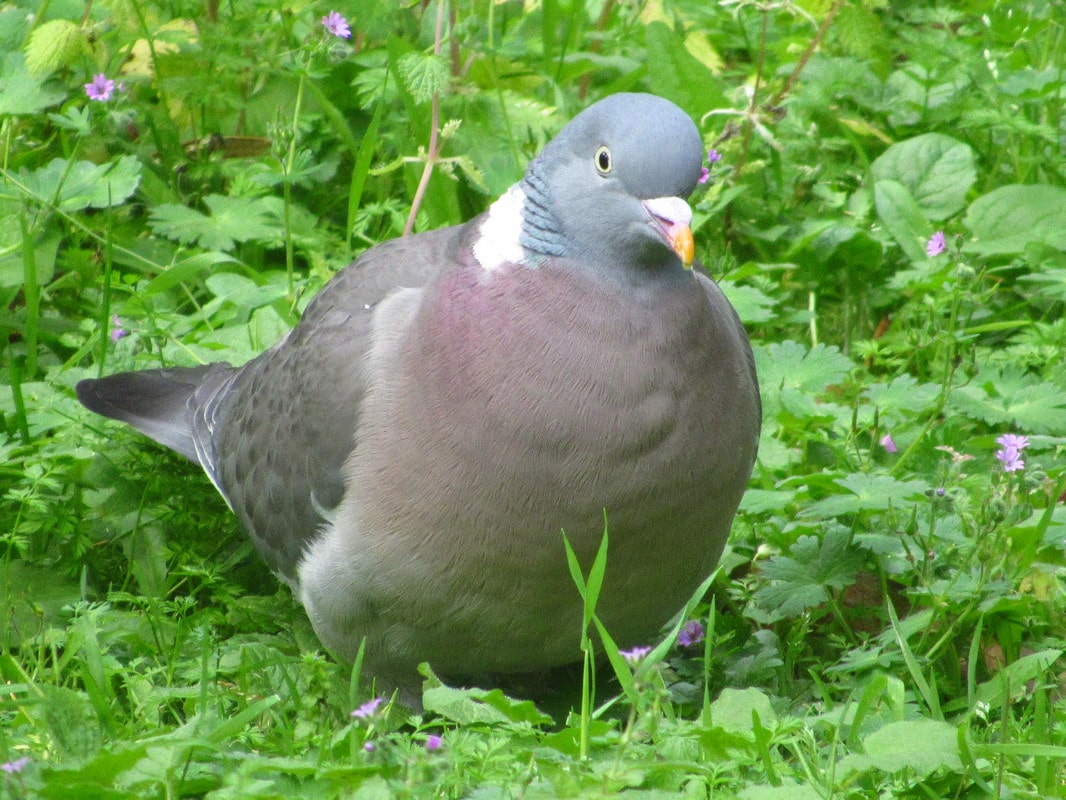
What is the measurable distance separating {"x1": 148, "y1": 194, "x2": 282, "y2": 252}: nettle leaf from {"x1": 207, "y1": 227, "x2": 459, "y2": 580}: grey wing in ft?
2.83

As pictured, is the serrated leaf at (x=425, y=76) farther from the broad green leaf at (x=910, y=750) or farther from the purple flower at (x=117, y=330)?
the broad green leaf at (x=910, y=750)

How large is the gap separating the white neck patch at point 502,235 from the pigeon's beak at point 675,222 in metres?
0.32

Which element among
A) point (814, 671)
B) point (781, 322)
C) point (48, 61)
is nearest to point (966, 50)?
point (781, 322)

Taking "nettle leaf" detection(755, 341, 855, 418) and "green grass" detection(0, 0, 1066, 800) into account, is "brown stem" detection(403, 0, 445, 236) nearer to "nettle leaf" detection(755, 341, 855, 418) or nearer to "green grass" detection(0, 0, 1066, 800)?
"green grass" detection(0, 0, 1066, 800)

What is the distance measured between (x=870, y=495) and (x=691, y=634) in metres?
0.57

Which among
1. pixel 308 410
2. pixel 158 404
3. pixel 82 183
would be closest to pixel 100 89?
pixel 82 183

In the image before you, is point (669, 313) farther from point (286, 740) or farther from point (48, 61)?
point (48, 61)

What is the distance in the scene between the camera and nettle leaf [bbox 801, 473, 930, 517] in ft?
11.3

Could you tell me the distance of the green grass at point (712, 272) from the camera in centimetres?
266

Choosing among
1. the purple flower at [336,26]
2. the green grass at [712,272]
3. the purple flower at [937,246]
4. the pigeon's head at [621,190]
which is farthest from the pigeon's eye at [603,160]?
the purple flower at [336,26]

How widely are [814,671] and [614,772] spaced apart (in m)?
1.43

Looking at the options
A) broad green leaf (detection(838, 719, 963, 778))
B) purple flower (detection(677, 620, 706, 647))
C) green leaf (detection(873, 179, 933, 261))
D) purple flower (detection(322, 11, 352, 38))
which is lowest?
purple flower (detection(677, 620, 706, 647))

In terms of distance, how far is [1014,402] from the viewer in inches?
155

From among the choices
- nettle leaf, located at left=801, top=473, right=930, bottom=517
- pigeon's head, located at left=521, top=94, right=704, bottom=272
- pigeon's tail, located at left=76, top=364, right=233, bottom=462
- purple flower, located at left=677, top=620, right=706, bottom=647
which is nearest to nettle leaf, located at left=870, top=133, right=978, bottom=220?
nettle leaf, located at left=801, top=473, right=930, bottom=517
